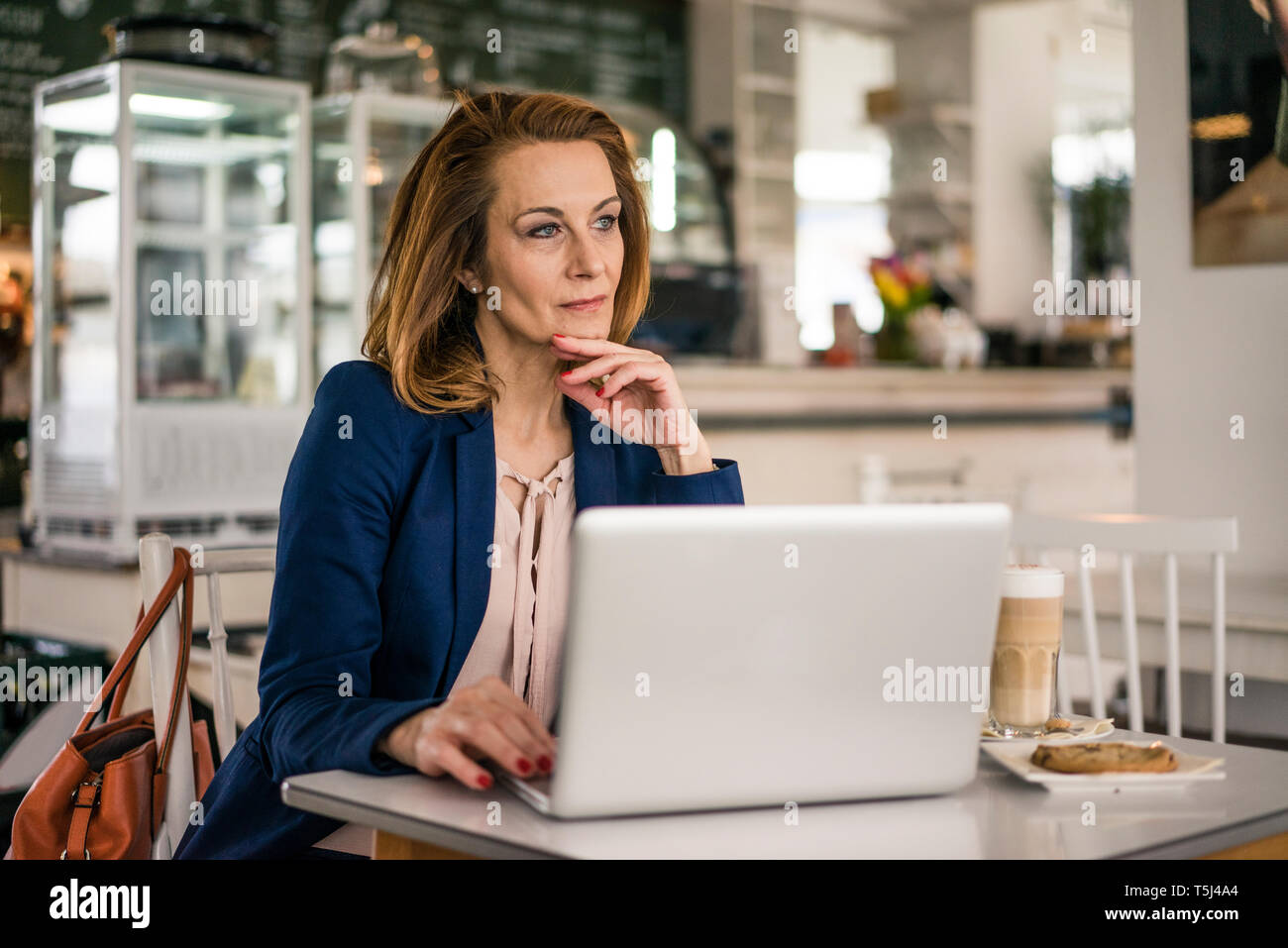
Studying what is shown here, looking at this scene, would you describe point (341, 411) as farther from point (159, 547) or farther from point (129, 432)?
point (129, 432)

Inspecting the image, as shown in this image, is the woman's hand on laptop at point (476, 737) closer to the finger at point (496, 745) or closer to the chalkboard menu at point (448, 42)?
the finger at point (496, 745)

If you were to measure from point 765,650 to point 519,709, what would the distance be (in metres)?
0.22

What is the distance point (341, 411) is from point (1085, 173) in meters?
6.71

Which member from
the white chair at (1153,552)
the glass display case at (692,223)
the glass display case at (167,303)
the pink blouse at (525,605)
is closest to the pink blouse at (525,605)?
the pink blouse at (525,605)

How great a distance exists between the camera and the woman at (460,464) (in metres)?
1.28

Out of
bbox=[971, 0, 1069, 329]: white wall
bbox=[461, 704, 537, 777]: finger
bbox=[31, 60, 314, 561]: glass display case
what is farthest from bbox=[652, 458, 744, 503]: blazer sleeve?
bbox=[971, 0, 1069, 329]: white wall

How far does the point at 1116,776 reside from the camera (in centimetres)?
108

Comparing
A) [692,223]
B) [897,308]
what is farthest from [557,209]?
[897,308]

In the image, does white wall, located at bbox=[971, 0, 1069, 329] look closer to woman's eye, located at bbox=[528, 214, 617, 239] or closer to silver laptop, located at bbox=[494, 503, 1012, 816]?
woman's eye, located at bbox=[528, 214, 617, 239]

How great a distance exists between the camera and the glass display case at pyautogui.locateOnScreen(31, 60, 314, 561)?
127 inches

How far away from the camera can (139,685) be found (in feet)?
10.0

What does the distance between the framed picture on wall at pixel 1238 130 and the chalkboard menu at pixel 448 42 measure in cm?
176

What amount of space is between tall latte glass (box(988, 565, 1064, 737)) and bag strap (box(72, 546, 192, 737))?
851 mm
